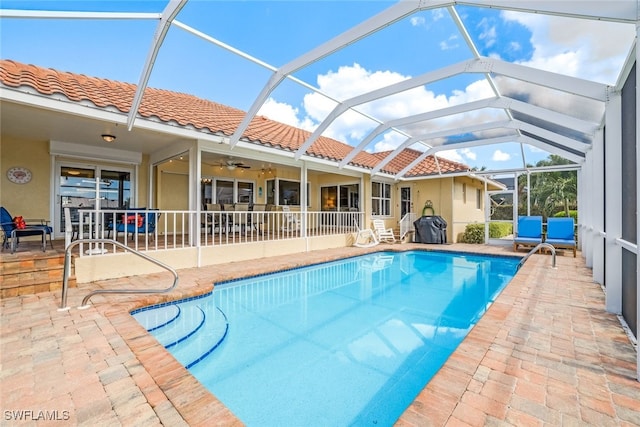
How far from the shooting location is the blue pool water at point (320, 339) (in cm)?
286

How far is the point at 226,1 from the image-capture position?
458 centimetres

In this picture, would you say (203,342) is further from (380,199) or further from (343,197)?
(380,199)

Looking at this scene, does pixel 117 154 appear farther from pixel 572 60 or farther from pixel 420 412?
pixel 572 60

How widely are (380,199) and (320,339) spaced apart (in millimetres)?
11223

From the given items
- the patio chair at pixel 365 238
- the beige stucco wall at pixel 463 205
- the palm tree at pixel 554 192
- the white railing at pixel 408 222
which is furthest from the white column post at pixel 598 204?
the palm tree at pixel 554 192

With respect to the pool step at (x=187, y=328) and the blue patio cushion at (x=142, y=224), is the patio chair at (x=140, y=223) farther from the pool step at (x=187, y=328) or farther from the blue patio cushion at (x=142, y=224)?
the pool step at (x=187, y=328)

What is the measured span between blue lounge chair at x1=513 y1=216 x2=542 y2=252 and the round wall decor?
1588 centimetres

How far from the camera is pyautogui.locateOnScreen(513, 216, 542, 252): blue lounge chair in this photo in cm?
1085

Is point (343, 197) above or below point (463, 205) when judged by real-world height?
above

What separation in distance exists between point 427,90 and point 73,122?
26.7 ft

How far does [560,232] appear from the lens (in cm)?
1044

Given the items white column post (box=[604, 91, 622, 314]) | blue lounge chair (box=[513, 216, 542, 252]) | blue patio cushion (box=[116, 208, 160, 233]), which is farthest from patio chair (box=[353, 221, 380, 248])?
white column post (box=[604, 91, 622, 314])

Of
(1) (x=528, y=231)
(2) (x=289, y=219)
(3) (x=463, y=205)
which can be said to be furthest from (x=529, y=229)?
(2) (x=289, y=219)

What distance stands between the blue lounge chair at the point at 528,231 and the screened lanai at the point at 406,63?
4.65 m
